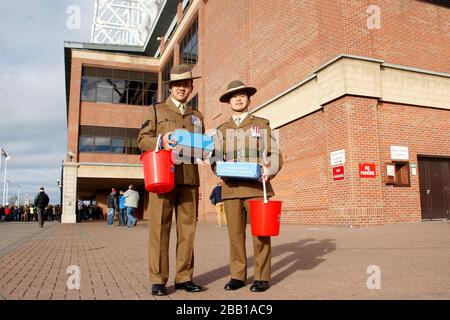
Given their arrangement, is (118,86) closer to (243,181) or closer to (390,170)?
(390,170)

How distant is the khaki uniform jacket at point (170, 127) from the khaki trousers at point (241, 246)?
0.47 meters

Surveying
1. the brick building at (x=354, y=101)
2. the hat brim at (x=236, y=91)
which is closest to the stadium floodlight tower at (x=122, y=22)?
the brick building at (x=354, y=101)

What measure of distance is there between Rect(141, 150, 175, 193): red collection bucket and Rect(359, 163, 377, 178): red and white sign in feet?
30.9

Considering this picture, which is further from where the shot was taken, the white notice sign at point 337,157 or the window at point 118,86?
the window at point 118,86

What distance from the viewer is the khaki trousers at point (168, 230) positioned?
3.85 meters

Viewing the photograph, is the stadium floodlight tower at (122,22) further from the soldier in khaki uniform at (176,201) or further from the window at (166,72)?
the soldier in khaki uniform at (176,201)

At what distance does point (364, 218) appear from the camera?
11781mm

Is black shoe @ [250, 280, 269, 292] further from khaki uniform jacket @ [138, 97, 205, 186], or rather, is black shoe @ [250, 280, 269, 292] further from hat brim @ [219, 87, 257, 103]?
hat brim @ [219, 87, 257, 103]

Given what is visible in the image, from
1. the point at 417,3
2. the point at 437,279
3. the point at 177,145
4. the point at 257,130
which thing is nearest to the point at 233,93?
the point at 257,130

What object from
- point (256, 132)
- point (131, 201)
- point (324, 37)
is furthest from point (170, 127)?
point (131, 201)

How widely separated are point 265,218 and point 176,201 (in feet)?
2.93

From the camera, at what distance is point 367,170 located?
12133 millimetres

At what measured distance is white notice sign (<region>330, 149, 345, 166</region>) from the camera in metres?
12.3

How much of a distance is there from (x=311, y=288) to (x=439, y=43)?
14211 millimetres
